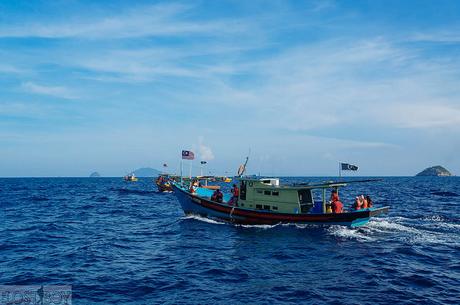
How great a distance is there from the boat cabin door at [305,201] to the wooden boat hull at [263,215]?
1268 mm

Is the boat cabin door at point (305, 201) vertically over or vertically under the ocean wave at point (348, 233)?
over

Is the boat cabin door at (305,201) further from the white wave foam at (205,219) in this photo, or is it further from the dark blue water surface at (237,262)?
the white wave foam at (205,219)

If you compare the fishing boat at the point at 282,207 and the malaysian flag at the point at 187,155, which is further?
the malaysian flag at the point at 187,155

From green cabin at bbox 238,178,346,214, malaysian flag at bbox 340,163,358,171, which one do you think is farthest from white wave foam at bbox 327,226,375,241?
malaysian flag at bbox 340,163,358,171

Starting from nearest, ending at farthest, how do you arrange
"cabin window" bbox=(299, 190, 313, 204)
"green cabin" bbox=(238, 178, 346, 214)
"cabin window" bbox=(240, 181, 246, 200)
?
1. "green cabin" bbox=(238, 178, 346, 214)
2. "cabin window" bbox=(299, 190, 313, 204)
3. "cabin window" bbox=(240, 181, 246, 200)

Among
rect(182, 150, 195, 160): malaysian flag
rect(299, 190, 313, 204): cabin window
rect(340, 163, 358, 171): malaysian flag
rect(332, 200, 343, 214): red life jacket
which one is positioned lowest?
rect(332, 200, 343, 214): red life jacket

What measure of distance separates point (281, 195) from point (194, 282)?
51.2ft

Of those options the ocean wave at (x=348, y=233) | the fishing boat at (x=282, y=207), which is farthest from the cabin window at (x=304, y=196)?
the ocean wave at (x=348, y=233)

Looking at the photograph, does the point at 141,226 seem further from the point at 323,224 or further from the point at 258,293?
the point at 258,293

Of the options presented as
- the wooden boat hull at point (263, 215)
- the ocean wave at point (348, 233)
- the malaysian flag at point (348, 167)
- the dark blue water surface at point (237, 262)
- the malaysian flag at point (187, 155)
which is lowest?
the dark blue water surface at point (237, 262)

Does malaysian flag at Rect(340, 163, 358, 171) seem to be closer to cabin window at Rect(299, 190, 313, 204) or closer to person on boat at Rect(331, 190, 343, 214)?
person on boat at Rect(331, 190, 343, 214)

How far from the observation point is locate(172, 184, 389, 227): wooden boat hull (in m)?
28.8

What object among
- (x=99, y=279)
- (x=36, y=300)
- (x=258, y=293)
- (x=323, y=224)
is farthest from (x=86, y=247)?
(x=323, y=224)

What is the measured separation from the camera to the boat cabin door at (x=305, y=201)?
101ft
